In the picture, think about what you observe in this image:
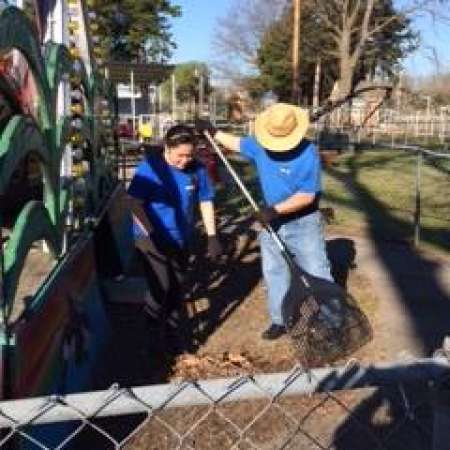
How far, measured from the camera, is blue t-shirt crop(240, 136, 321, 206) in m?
6.25

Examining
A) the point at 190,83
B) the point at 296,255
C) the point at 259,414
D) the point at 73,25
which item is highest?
the point at 73,25

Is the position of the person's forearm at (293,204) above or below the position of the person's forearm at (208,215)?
above

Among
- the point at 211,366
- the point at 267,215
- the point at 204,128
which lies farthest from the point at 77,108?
the point at 211,366

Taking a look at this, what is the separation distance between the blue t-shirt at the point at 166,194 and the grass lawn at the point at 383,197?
483 centimetres

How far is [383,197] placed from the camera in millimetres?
16188

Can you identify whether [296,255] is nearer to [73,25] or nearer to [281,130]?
[281,130]

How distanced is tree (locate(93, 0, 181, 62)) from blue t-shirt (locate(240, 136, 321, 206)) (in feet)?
115

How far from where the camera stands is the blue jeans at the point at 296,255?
6.45 m

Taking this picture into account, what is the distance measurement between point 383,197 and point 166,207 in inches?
412

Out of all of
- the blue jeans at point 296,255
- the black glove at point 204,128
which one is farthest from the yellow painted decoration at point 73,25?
the blue jeans at point 296,255

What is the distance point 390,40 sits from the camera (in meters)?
57.1

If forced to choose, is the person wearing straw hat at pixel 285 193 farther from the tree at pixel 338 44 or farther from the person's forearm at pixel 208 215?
the tree at pixel 338 44

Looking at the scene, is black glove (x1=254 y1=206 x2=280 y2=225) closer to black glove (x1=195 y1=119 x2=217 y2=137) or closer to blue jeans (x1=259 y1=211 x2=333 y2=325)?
blue jeans (x1=259 y1=211 x2=333 y2=325)

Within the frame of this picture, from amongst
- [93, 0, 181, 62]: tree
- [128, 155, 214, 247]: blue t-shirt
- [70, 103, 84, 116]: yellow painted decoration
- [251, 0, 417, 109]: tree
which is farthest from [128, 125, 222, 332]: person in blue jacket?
[93, 0, 181, 62]: tree
